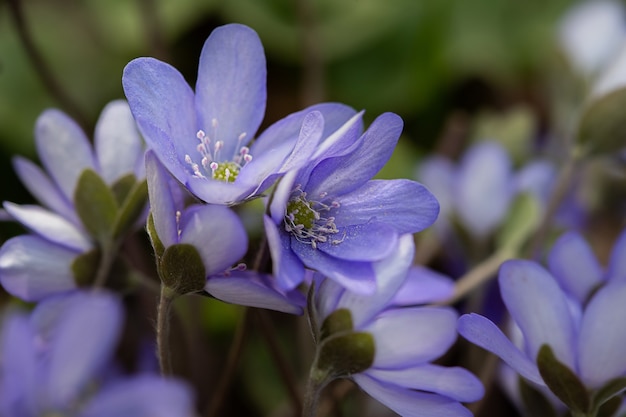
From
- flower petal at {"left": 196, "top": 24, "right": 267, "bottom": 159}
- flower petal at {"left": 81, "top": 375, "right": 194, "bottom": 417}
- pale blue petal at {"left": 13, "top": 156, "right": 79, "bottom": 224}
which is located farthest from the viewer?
pale blue petal at {"left": 13, "top": 156, "right": 79, "bottom": 224}

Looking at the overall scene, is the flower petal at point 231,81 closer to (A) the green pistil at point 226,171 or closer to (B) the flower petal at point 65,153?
(A) the green pistil at point 226,171

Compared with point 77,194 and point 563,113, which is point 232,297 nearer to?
point 77,194

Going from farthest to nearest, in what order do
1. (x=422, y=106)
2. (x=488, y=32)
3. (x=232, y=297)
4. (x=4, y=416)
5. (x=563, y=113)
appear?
1. (x=488, y=32)
2. (x=422, y=106)
3. (x=563, y=113)
4. (x=232, y=297)
5. (x=4, y=416)

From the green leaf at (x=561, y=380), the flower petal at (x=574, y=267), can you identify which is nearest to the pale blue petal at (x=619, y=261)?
the flower petal at (x=574, y=267)

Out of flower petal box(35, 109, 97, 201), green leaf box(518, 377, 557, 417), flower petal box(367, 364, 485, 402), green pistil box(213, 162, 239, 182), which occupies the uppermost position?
green pistil box(213, 162, 239, 182)

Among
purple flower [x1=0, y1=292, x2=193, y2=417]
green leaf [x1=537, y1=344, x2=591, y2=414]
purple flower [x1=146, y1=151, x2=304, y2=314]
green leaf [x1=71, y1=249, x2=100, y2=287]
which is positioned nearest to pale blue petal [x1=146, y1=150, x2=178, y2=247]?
purple flower [x1=146, y1=151, x2=304, y2=314]

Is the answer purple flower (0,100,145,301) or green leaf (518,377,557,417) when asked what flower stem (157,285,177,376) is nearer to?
purple flower (0,100,145,301)

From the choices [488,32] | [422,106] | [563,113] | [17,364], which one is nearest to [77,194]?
[17,364]
